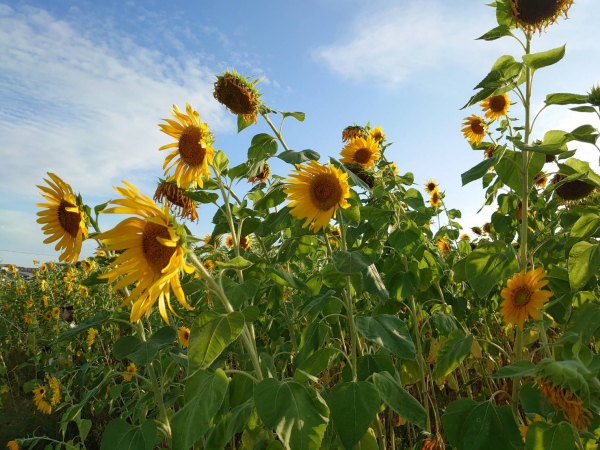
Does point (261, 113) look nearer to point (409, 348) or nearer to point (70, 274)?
point (409, 348)

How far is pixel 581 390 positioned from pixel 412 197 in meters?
1.40

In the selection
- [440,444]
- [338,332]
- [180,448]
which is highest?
[338,332]

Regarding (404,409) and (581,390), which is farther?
(404,409)

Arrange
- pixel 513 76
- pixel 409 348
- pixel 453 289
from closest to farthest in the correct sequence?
pixel 409 348 → pixel 513 76 → pixel 453 289

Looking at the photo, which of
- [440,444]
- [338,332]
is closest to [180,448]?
[440,444]

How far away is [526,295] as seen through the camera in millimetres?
1744

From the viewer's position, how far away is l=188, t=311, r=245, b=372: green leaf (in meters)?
1.12

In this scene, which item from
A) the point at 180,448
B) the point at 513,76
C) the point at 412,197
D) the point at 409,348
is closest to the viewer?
the point at 180,448

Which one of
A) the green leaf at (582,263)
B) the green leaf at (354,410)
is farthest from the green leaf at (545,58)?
the green leaf at (354,410)

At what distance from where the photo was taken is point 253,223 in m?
1.88

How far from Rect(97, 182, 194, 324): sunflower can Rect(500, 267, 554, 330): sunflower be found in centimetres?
131

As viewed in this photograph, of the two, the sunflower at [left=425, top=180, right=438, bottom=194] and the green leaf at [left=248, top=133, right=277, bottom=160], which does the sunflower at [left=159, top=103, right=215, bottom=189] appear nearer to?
the green leaf at [left=248, top=133, right=277, bottom=160]

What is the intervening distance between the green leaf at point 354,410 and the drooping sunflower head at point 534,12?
1.48m

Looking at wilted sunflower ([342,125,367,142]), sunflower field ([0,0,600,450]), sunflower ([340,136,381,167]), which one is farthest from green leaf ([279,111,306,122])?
wilted sunflower ([342,125,367,142])
